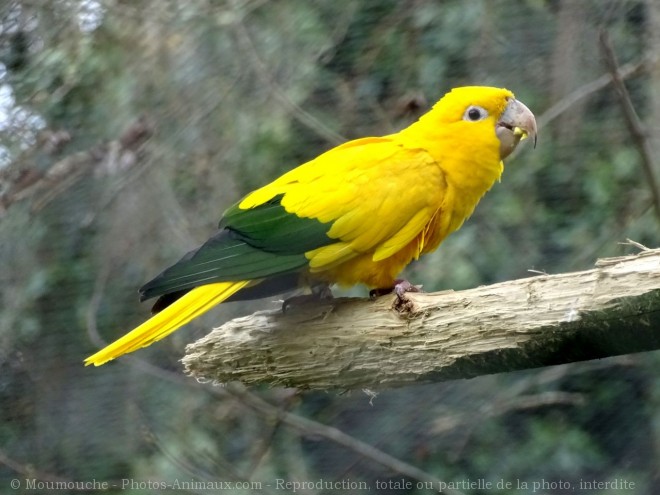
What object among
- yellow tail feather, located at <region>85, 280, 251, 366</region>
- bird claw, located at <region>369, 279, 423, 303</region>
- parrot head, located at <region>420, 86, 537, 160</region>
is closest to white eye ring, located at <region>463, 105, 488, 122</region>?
parrot head, located at <region>420, 86, 537, 160</region>

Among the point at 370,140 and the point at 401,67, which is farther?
the point at 401,67

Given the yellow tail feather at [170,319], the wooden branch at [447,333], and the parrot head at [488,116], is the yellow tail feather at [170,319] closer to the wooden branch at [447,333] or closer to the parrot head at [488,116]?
the wooden branch at [447,333]

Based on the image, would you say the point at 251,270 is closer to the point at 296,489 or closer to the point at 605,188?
the point at 296,489

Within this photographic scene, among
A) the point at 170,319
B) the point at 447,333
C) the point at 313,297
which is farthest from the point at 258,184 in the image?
the point at 447,333

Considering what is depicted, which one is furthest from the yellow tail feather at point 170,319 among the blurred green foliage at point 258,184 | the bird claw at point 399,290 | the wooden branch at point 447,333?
the blurred green foliage at point 258,184

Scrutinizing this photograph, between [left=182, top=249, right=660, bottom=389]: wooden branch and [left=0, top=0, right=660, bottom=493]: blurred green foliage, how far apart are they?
558 mm

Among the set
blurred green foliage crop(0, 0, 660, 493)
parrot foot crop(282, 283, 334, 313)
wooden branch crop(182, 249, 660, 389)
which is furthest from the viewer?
blurred green foliage crop(0, 0, 660, 493)

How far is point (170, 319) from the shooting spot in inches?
51.6

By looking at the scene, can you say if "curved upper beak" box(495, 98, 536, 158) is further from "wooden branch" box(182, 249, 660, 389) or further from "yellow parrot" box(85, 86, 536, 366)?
"wooden branch" box(182, 249, 660, 389)

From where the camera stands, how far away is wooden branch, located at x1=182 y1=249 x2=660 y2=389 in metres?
1.05

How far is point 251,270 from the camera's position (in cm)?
134

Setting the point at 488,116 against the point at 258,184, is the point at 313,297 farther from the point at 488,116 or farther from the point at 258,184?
the point at 258,184

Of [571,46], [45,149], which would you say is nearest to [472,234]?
[571,46]

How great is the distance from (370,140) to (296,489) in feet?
2.91
